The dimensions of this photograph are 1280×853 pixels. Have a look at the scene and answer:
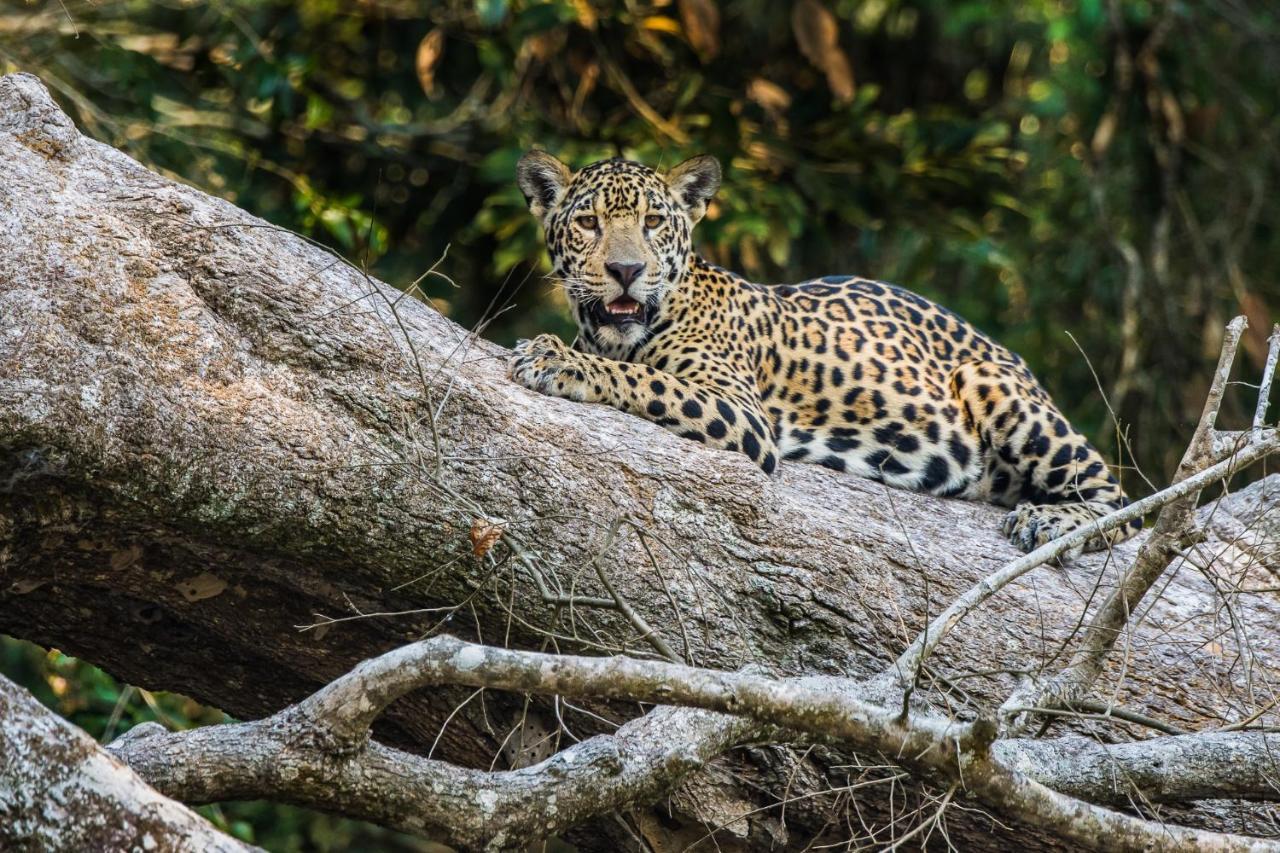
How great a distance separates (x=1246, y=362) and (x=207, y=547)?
9.43 metres

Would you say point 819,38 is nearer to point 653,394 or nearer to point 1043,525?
point 653,394

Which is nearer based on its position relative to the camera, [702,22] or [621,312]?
[621,312]

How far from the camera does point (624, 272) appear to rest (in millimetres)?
7945

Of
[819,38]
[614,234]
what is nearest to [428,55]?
[819,38]

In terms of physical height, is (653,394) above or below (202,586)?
above

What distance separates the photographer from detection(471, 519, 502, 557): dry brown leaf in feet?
18.9

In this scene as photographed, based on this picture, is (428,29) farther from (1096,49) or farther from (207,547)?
(207,547)

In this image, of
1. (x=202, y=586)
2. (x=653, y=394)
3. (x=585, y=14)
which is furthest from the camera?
(x=585, y=14)

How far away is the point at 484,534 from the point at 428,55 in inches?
265

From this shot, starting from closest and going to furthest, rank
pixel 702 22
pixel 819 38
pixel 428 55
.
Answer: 1. pixel 702 22
2. pixel 819 38
3. pixel 428 55

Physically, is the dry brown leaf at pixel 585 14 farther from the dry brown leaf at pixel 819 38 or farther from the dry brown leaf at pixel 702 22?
the dry brown leaf at pixel 819 38

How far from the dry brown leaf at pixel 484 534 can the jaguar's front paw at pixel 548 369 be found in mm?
1080

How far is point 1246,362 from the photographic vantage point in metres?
13.0

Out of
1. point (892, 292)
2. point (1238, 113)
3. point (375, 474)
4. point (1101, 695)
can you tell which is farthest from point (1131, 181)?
point (375, 474)
